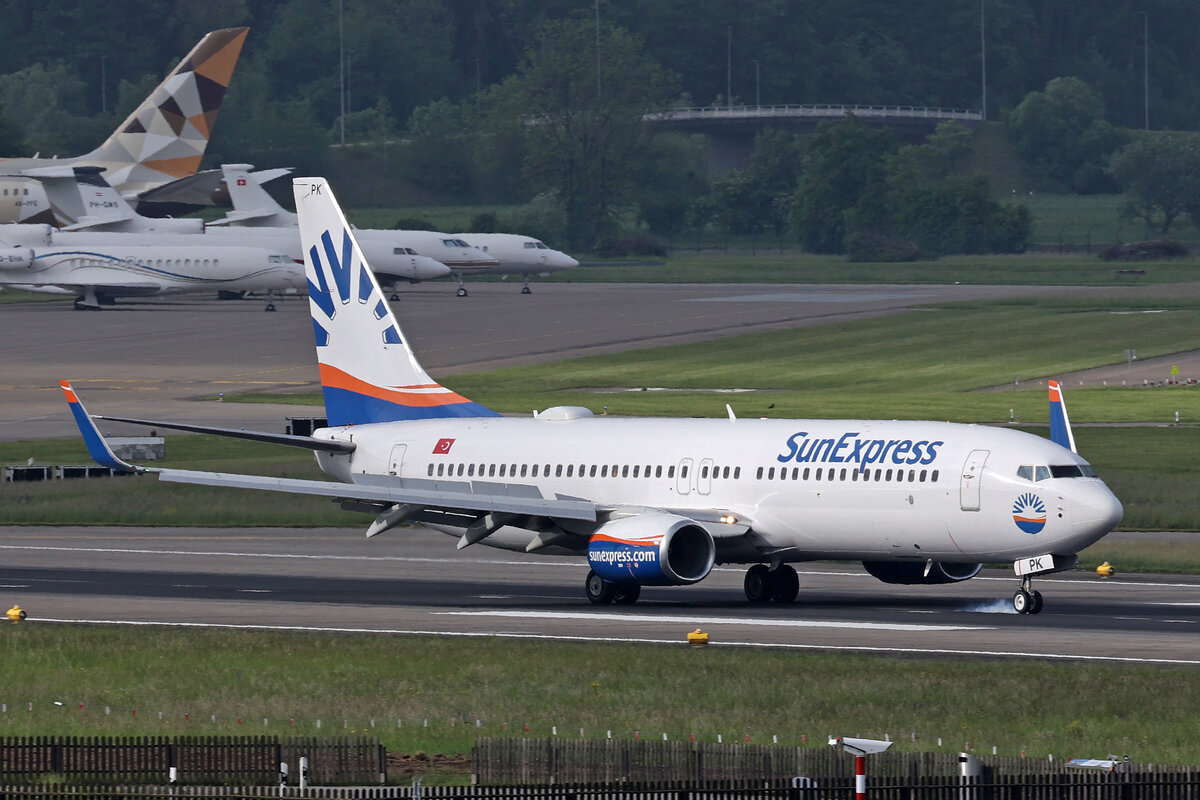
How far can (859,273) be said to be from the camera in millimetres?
173875

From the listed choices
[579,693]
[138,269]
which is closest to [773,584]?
[579,693]

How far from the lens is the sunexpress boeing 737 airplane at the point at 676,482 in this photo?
39.9 m

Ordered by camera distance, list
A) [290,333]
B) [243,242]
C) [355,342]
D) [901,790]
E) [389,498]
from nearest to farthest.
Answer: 1. [901,790]
2. [389,498]
3. [355,342]
4. [290,333]
5. [243,242]

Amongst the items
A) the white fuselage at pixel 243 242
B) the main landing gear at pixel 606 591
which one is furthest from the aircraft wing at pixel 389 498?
the white fuselage at pixel 243 242

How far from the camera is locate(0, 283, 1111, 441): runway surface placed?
9412cm

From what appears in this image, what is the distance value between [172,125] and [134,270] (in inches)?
1335

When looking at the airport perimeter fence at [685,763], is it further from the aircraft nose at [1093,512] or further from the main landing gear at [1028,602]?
the main landing gear at [1028,602]

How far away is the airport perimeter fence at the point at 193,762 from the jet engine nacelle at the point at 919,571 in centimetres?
2076

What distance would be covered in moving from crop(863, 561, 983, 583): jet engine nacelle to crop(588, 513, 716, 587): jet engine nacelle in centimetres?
361

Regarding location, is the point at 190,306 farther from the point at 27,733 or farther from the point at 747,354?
the point at 27,733

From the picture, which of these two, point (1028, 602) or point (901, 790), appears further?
point (1028, 602)

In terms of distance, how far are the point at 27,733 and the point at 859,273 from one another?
5904 inches

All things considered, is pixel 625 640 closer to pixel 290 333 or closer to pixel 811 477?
pixel 811 477

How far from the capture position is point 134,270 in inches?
5551
